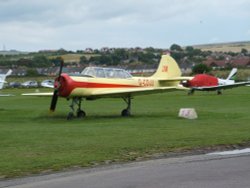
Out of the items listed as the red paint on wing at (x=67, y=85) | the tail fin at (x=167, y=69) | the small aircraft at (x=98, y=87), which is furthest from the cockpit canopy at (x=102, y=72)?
the tail fin at (x=167, y=69)

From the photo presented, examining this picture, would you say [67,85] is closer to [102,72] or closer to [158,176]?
[102,72]

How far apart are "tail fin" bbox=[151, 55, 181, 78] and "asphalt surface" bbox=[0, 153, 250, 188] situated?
21262mm

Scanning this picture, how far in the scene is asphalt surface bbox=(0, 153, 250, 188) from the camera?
10023 mm

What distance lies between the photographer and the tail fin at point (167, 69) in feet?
112

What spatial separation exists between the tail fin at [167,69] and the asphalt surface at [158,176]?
21.3 meters

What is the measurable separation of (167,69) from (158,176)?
2394cm

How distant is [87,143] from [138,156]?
2742mm

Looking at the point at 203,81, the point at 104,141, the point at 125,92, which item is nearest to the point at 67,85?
the point at 125,92

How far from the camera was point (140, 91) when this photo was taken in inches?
1104

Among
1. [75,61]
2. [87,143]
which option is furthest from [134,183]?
[75,61]

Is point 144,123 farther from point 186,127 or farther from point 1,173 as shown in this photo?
point 1,173

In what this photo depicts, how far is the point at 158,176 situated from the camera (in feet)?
35.6

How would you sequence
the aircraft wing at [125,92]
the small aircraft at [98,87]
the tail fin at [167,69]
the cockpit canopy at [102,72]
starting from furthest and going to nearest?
the tail fin at [167,69]
the cockpit canopy at [102,72]
the aircraft wing at [125,92]
the small aircraft at [98,87]

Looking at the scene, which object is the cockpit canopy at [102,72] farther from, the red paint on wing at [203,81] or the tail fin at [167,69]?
the red paint on wing at [203,81]
